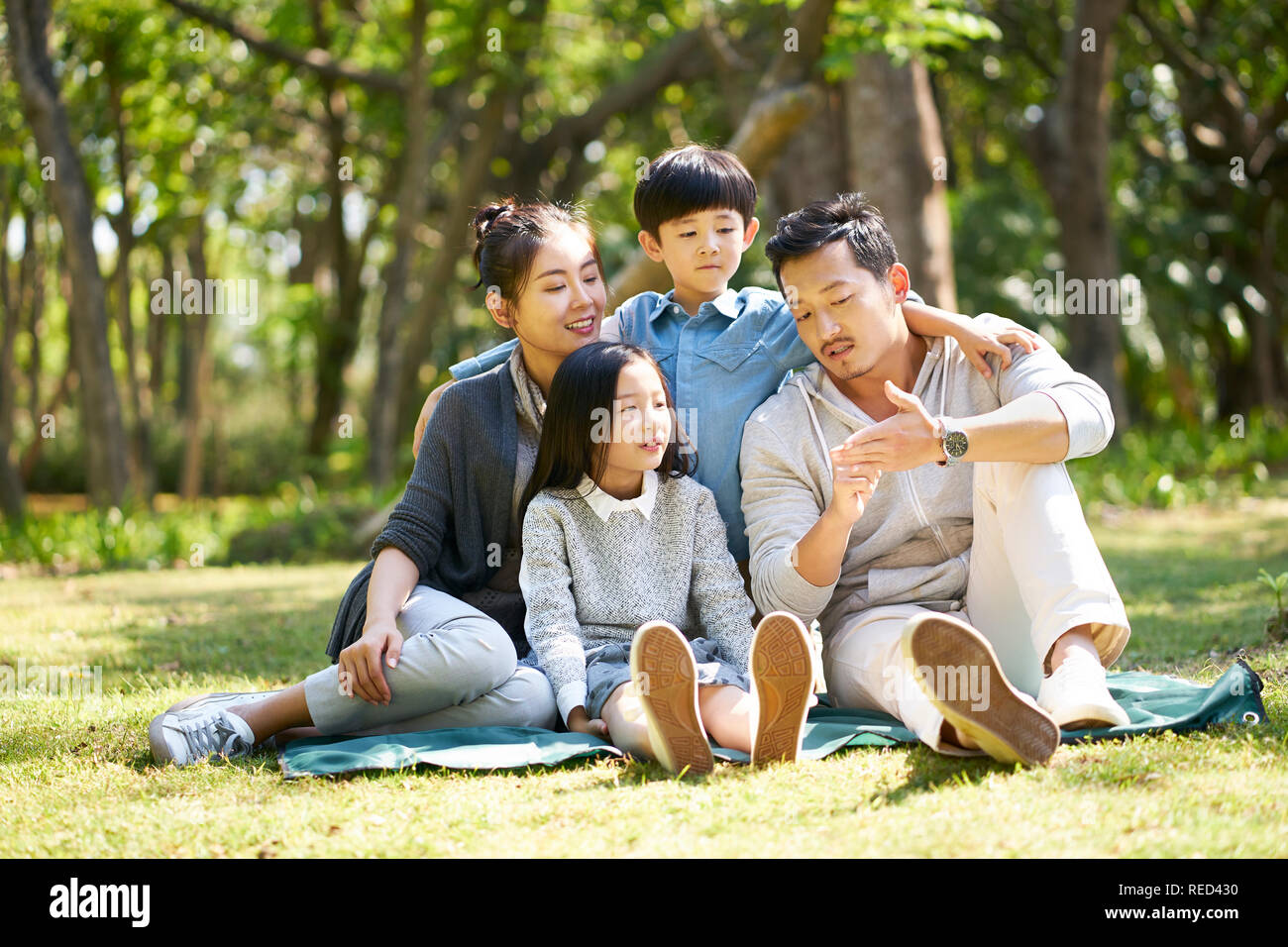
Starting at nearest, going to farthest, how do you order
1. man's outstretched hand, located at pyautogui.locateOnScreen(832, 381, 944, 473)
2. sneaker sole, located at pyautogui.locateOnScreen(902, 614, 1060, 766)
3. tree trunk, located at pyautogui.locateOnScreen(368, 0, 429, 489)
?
1. sneaker sole, located at pyautogui.locateOnScreen(902, 614, 1060, 766)
2. man's outstretched hand, located at pyautogui.locateOnScreen(832, 381, 944, 473)
3. tree trunk, located at pyautogui.locateOnScreen(368, 0, 429, 489)

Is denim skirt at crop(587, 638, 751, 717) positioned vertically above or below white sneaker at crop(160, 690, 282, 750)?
above

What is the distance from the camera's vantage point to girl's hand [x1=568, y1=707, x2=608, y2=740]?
3.17 meters

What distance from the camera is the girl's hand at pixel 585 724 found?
10.4 ft

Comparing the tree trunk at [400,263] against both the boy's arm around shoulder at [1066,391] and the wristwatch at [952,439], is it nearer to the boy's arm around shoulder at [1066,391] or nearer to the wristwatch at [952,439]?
the boy's arm around shoulder at [1066,391]

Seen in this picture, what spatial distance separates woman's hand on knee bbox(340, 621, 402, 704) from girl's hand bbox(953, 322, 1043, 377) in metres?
1.80

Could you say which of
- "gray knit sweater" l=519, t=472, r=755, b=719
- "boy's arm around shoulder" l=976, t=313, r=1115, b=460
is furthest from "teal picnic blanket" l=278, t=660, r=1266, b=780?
"boy's arm around shoulder" l=976, t=313, r=1115, b=460

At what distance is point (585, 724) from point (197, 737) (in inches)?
40.5

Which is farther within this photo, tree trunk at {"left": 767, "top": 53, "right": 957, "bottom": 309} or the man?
tree trunk at {"left": 767, "top": 53, "right": 957, "bottom": 309}

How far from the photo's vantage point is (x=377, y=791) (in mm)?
2734

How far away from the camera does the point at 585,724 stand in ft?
10.4

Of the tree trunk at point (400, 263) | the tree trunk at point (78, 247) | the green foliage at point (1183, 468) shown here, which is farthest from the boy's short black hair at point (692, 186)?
the tree trunk at point (78, 247)

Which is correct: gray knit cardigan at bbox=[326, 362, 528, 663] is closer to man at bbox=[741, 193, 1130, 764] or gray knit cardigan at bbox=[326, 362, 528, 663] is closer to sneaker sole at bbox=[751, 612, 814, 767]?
man at bbox=[741, 193, 1130, 764]

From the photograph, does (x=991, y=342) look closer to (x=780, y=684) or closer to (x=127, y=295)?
(x=780, y=684)
